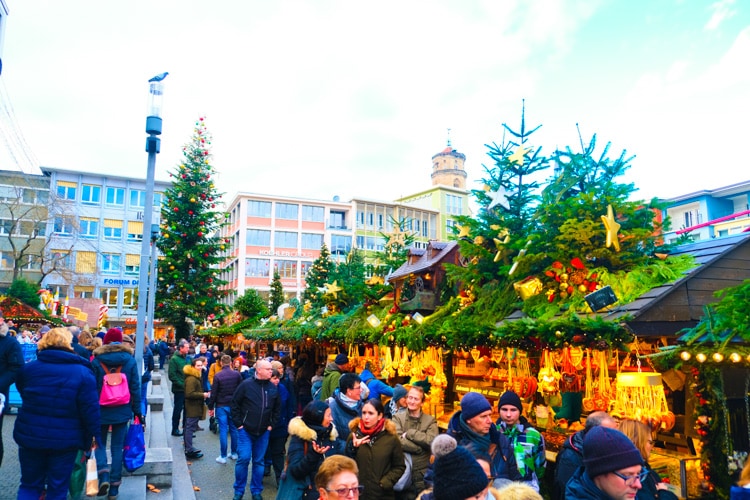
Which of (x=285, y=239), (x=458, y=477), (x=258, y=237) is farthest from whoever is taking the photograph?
(x=285, y=239)

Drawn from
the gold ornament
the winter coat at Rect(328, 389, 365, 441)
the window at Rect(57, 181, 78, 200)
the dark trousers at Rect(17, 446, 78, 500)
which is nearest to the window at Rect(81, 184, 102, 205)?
the window at Rect(57, 181, 78, 200)

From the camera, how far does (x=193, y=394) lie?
31.9 feet

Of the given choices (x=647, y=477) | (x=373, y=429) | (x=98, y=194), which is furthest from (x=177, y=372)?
(x=98, y=194)

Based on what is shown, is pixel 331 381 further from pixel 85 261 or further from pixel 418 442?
pixel 85 261

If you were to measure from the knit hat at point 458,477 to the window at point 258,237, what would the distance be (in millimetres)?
57485

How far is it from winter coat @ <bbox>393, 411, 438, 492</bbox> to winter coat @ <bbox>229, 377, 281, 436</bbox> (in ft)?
7.81

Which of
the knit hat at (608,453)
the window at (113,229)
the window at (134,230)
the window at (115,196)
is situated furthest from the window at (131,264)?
the knit hat at (608,453)

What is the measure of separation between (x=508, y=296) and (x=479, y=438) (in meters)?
4.65

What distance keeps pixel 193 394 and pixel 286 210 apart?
51.7 metres

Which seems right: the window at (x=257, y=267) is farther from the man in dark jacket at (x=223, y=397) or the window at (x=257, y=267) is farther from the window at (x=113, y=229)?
the man in dark jacket at (x=223, y=397)

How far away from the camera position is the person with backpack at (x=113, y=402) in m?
5.99

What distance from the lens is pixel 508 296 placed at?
8.59 m

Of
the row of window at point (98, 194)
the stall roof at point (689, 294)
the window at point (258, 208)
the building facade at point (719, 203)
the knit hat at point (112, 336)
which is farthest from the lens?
the window at point (258, 208)

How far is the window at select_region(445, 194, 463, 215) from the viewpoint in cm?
6694
